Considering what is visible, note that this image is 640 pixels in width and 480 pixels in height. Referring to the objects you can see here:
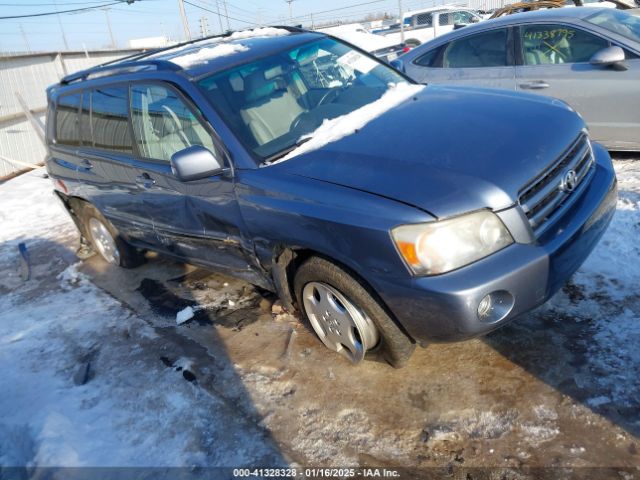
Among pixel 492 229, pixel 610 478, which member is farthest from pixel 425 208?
pixel 610 478

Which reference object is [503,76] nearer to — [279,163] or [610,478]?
[279,163]

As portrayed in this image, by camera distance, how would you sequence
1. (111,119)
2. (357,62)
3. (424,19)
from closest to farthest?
(357,62)
(111,119)
(424,19)

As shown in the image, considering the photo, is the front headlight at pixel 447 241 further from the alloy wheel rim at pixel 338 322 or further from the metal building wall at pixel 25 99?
the metal building wall at pixel 25 99

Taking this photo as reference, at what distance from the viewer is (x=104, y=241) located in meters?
5.20

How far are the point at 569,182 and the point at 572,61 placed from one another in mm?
3130

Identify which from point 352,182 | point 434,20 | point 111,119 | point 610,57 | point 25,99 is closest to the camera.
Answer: point 352,182

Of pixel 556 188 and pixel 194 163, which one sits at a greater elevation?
pixel 194 163

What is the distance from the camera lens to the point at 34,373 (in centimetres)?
362

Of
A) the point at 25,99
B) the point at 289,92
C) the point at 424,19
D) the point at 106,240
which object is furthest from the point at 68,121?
the point at 424,19

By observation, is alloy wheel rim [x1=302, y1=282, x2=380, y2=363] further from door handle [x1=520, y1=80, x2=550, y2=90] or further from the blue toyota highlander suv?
door handle [x1=520, y1=80, x2=550, y2=90]

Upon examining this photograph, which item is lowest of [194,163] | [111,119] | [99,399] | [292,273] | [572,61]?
[99,399]

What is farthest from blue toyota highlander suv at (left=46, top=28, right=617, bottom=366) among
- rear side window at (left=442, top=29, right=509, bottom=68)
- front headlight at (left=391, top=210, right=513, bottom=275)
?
rear side window at (left=442, top=29, right=509, bottom=68)

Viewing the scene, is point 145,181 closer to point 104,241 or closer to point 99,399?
point 99,399

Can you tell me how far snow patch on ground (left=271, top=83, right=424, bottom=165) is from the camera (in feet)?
9.59
